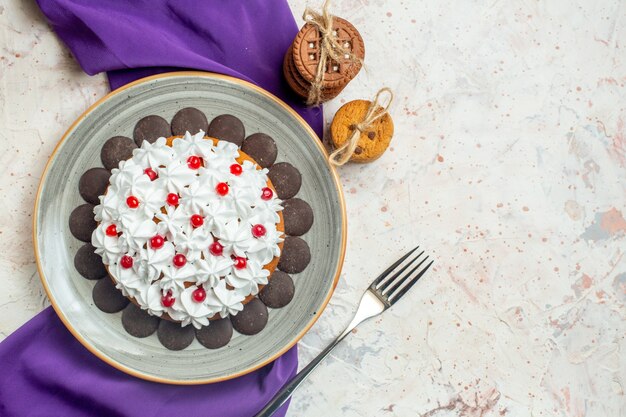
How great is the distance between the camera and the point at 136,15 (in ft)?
4.07

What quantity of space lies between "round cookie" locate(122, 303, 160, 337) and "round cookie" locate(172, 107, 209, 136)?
1.34 ft

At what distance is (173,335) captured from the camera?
1188 millimetres

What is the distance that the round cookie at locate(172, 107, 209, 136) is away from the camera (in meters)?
1.21

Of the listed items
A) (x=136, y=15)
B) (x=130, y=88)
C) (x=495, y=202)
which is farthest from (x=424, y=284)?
(x=136, y=15)

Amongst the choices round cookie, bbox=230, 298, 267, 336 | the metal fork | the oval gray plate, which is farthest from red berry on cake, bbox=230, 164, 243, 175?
the metal fork

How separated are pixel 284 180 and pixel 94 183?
1.38 ft

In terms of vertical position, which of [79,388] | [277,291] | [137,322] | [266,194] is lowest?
[79,388]

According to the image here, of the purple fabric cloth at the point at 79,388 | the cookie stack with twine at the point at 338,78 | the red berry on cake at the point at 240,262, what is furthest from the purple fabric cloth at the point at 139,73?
the red berry on cake at the point at 240,262

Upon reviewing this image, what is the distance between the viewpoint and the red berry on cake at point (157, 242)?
3.23ft

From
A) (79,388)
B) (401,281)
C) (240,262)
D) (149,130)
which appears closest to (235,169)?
(240,262)

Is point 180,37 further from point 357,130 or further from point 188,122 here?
point 357,130

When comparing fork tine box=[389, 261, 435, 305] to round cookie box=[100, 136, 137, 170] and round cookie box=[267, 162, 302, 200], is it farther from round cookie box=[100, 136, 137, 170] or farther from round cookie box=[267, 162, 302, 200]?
→ round cookie box=[100, 136, 137, 170]

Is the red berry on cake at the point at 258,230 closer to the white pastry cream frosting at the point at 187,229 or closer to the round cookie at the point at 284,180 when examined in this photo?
the white pastry cream frosting at the point at 187,229

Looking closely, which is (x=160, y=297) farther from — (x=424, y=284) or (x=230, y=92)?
(x=424, y=284)
